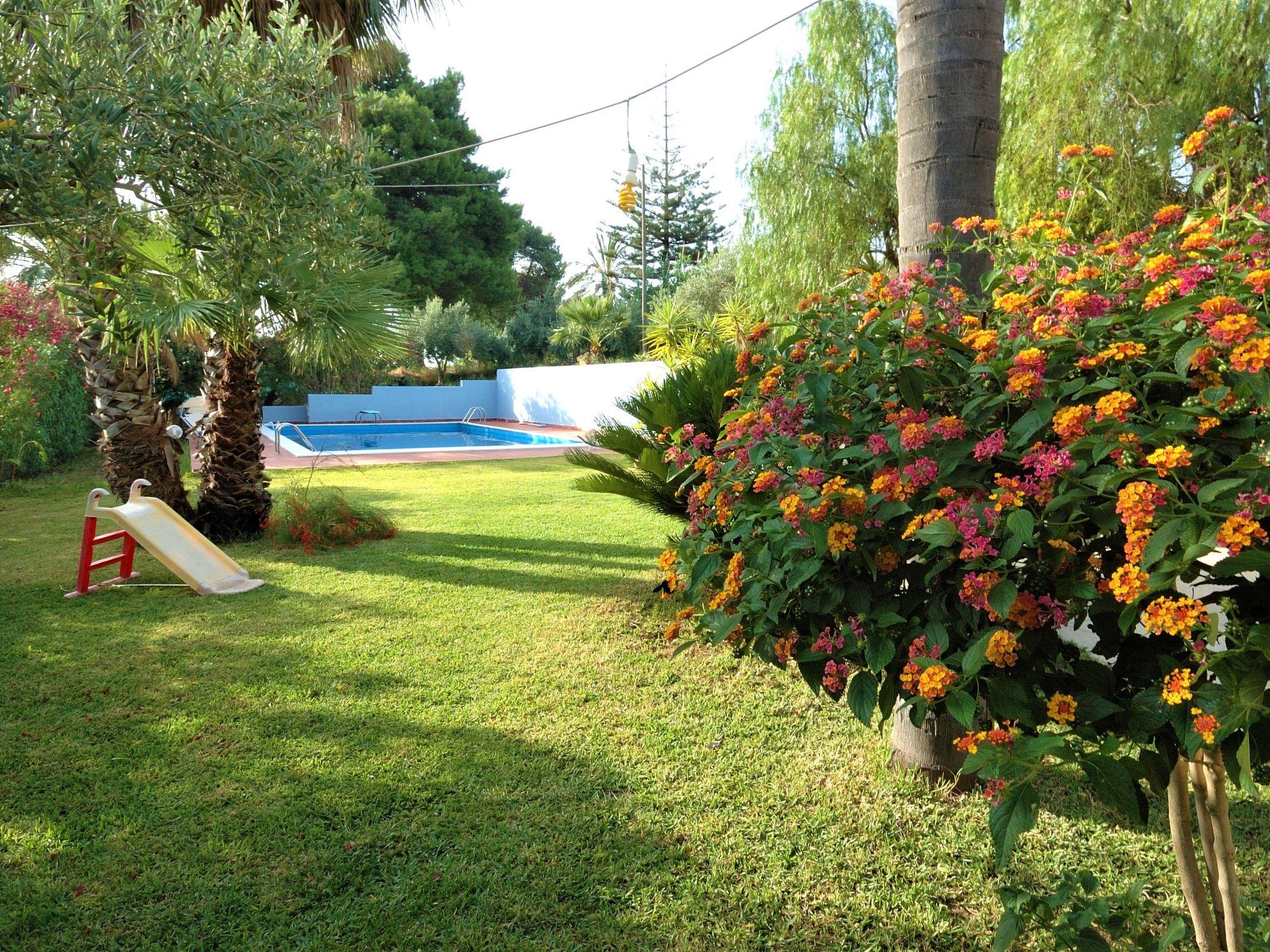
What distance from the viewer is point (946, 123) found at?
2832 millimetres

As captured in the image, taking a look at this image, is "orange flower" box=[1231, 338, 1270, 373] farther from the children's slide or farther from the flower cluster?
the children's slide

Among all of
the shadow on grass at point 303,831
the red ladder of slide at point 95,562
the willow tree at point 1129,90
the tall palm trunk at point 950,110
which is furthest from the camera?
the willow tree at point 1129,90

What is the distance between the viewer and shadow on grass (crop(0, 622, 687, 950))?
2166mm

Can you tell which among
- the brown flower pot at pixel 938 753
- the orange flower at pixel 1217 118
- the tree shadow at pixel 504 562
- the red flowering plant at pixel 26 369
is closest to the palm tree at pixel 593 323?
the red flowering plant at pixel 26 369

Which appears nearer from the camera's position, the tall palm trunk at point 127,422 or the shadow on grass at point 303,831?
the shadow on grass at point 303,831

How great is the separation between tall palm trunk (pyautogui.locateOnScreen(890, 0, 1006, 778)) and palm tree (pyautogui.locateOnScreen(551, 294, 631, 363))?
67.4 feet

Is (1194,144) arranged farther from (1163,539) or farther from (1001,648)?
(1001,648)

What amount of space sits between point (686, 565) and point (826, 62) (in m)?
14.0

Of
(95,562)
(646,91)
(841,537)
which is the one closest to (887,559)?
(841,537)

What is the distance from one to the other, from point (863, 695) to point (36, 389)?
39.7 ft

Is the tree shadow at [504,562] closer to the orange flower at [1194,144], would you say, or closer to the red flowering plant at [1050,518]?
the red flowering plant at [1050,518]

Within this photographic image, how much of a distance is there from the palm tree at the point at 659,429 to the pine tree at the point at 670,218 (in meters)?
37.7

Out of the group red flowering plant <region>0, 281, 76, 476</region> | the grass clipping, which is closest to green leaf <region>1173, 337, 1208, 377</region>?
the grass clipping

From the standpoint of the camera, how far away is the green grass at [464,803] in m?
2.19
